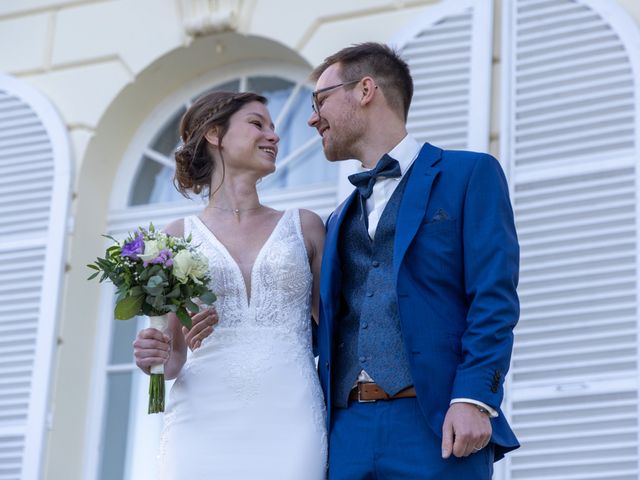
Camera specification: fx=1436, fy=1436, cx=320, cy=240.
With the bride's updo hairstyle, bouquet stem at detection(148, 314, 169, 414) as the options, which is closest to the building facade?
the bride's updo hairstyle

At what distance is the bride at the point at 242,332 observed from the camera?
152 inches

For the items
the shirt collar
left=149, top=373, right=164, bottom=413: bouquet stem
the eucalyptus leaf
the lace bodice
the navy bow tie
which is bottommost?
left=149, top=373, right=164, bottom=413: bouquet stem

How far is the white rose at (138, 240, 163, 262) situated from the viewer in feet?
12.5

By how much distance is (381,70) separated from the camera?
13.3ft

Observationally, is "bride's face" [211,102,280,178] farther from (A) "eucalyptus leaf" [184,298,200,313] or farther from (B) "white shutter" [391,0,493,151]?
(B) "white shutter" [391,0,493,151]

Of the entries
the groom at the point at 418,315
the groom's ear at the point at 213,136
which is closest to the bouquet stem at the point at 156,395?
the groom at the point at 418,315

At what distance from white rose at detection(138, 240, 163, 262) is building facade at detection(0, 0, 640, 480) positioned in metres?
1.96

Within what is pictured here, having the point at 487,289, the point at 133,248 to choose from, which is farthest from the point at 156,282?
the point at 487,289

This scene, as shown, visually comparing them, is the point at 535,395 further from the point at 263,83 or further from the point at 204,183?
the point at 263,83

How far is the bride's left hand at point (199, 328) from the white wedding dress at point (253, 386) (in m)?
0.04

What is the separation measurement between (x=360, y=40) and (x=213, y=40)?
2.81 ft

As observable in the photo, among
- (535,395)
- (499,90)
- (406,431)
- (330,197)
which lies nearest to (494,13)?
(499,90)

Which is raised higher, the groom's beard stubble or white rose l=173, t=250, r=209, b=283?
the groom's beard stubble

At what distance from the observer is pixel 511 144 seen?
225 inches
